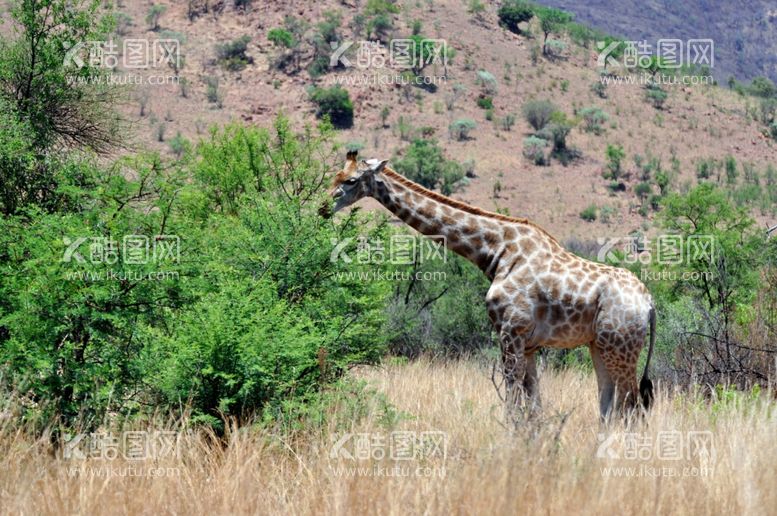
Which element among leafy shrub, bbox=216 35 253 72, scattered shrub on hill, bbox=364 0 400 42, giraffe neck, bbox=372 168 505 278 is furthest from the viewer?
scattered shrub on hill, bbox=364 0 400 42

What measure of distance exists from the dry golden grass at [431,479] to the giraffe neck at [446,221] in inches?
67.4

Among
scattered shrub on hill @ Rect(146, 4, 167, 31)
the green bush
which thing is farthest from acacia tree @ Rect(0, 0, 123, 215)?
scattered shrub on hill @ Rect(146, 4, 167, 31)

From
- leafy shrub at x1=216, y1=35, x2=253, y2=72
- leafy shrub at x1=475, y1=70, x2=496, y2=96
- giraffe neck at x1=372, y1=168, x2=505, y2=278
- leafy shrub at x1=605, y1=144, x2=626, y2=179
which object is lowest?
leafy shrub at x1=605, y1=144, x2=626, y2=179

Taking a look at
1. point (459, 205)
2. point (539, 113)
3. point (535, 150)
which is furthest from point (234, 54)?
point (459, 205)

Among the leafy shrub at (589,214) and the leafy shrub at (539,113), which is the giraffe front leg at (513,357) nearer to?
the leafy shrub at (589,214)

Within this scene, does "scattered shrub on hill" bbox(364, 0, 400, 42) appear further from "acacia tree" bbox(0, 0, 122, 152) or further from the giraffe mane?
the giraffe mane

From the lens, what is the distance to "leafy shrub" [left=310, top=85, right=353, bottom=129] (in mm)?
53688

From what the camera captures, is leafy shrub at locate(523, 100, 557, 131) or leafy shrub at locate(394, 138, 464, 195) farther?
leafy shrub at locate(523, 100, 557, 131)

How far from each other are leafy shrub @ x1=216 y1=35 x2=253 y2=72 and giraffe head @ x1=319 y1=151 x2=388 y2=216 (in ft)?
172

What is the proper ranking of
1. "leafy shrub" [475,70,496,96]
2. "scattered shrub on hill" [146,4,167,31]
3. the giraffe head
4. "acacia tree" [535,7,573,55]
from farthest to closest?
"acacia tree" [535,7,573,55]
"scattered shrub on hill" [146,4,167,31]
"leafy shrub" [475,70,496,96]
the giraffe head

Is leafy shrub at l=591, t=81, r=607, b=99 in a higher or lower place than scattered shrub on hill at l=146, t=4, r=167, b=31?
lower

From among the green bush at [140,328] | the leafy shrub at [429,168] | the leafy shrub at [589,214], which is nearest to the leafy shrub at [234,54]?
the leafy shrub at [429,168]

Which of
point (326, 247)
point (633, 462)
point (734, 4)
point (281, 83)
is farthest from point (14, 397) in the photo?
point (734, 4)

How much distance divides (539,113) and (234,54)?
2068 centimetres
